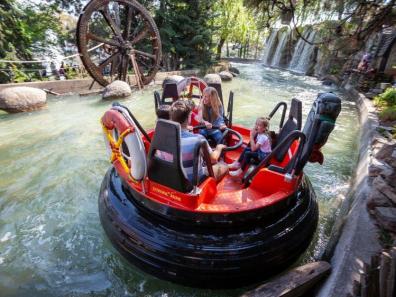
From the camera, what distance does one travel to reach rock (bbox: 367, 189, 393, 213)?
8.43 ft

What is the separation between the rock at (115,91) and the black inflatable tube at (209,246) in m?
6.74

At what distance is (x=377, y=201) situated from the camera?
8.54 feet

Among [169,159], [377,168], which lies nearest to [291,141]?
[169,159]

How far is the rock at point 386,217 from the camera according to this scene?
2.30 meters

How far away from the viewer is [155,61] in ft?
34.0

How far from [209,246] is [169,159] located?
70cm

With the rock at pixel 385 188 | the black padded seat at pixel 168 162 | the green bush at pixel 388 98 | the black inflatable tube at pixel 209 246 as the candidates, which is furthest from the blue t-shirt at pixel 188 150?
the green bush at pixel 388 98

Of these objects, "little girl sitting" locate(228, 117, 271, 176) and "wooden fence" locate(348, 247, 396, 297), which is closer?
"wooden fence" locate(348, 247, 396, 297)

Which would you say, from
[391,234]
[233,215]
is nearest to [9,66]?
[233,215]

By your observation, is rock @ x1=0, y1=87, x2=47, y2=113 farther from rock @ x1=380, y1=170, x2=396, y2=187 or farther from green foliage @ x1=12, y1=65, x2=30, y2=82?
rock @ x1=380, y1=170, x2=396, y2=187

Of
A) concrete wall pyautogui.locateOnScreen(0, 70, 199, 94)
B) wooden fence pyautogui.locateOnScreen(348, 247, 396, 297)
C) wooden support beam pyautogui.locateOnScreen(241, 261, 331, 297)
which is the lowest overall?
concrete wall pyautogui.locateOnScreen(0, 70, 199, 94)

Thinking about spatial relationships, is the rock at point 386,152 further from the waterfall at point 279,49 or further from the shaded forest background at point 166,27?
the waterfall at point 279,49

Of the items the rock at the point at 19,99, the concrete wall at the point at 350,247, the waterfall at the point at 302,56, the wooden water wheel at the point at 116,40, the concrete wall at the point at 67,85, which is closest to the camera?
the concrete wall at the point at 350,247

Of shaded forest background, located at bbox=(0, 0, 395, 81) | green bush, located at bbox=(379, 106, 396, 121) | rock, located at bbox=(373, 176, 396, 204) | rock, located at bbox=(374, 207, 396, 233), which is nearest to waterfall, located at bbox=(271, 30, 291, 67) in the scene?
shaded forest background, located at bbox=(0, 0, 395, 81)
